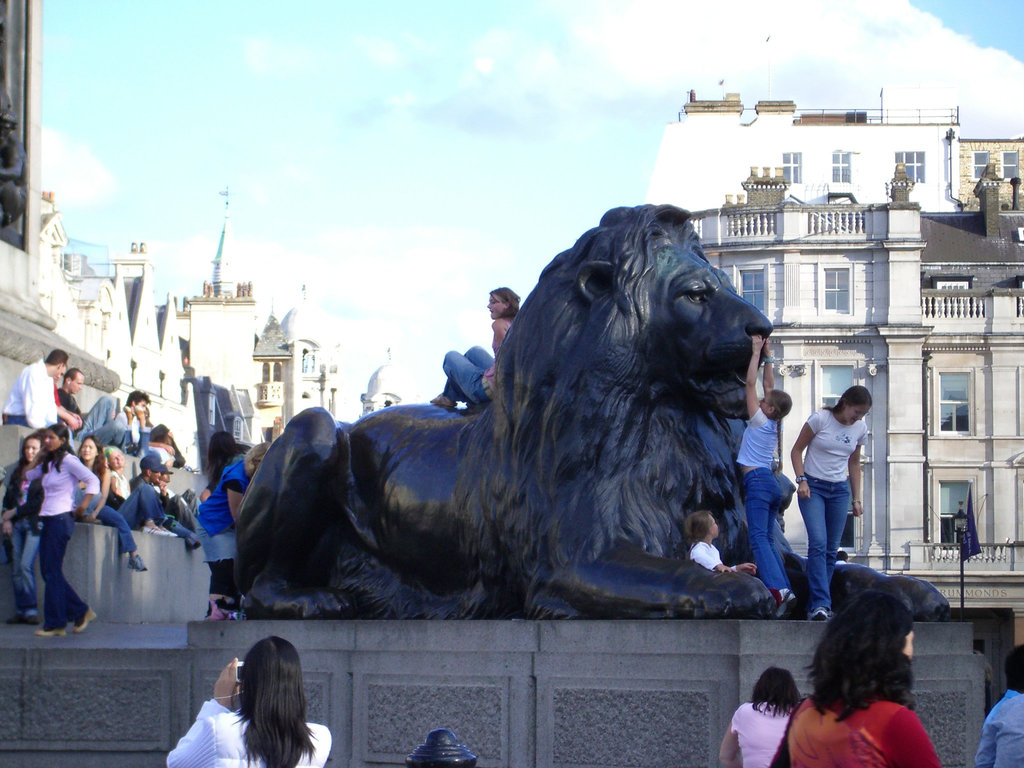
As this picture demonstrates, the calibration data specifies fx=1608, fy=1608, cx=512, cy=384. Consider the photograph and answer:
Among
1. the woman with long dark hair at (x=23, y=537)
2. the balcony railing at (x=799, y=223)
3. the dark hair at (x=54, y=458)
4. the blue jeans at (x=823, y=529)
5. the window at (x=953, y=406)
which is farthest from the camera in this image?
the window at (x=953, y=406)

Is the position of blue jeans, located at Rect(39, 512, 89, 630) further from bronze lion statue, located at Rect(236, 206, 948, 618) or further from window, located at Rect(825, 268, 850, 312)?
window, located at Rect(825, 268, 850, 312)

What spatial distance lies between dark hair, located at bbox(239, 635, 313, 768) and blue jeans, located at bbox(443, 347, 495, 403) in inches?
145

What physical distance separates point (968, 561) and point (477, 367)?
45976 mm

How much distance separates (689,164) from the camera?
68625mm

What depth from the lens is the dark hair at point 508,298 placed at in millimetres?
9836

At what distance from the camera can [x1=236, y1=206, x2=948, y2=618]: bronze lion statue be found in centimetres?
780

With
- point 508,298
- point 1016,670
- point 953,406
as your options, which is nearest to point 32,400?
point 508,298

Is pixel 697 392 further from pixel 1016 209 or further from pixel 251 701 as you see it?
pixel 1016 209

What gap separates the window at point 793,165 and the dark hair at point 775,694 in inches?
2580

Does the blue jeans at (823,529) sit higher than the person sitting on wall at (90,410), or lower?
lower

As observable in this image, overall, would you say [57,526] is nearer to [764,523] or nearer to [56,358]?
[56,358]

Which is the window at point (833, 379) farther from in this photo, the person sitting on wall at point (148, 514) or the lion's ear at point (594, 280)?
the lion's ear at point (594, 280)

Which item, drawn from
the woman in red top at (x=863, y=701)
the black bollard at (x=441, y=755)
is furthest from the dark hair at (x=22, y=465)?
the woman in red top at (x=863, y=701)

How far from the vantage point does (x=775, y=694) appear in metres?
6.73
